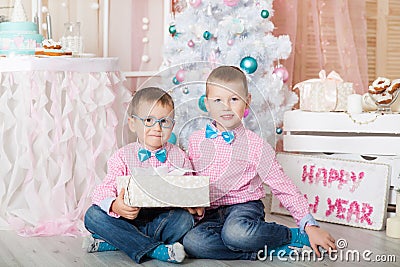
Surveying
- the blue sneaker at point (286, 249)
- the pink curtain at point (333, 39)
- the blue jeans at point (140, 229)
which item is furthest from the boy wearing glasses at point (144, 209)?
the pink curtain at point (333, 39)

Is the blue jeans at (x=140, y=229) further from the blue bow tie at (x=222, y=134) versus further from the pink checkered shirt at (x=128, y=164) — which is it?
the blue bow tie at (x=222, y=134)

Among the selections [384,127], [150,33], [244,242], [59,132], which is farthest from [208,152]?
[150,33]

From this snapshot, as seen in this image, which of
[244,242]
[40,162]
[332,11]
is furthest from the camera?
[332,11]

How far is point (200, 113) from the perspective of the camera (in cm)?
212

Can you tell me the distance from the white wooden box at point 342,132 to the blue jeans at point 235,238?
0.74 meters

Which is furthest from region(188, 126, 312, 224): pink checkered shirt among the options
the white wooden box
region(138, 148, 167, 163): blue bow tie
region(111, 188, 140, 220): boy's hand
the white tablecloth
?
the white wooden box

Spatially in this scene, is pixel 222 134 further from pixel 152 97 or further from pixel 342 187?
pixel 342 187

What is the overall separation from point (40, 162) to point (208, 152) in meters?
0.73

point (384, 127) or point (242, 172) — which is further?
point (384, 127)

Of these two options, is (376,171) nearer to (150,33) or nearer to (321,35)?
(321,35)

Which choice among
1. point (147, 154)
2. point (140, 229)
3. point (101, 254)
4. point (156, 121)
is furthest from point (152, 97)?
point (101, 254)

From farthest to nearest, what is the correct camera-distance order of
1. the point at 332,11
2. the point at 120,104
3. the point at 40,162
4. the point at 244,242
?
1. the point at 332,11
2. the point at 120,104
3. the point at 40,162
4. the point at 244,242

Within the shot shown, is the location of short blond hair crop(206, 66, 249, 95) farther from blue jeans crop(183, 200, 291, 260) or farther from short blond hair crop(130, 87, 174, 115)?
blue jeans crop(183, 200, 291, 260)

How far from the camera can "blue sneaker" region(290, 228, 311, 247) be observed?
2.15m
